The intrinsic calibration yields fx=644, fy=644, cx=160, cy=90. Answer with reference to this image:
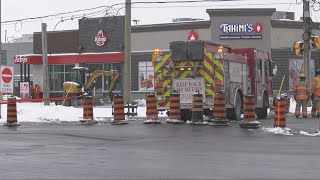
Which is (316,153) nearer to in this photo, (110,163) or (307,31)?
(110,163)

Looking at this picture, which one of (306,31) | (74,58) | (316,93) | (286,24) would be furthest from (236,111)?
(74,58)

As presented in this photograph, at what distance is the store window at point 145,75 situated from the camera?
2292 inches

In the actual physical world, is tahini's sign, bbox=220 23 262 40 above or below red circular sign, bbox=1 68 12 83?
above

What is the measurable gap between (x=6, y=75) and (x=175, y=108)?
8189 millimetres

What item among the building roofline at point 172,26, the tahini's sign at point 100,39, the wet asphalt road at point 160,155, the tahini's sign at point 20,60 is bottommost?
the wet asphalt road at point 160,155

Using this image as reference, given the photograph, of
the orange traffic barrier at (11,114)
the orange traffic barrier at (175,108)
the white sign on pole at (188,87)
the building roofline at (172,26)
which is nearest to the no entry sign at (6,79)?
the orange traffic barrier at (11,114)

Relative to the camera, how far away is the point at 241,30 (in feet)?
182

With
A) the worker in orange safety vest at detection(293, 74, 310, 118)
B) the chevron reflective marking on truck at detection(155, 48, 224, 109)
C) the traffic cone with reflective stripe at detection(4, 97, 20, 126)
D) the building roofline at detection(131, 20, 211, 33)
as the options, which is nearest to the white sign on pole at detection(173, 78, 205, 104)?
the chevron reflective marking on truck at detection(155, 48, 224, 109)

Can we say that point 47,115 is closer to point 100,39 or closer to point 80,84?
point 80,84

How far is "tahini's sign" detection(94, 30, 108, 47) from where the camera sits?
6107 cm

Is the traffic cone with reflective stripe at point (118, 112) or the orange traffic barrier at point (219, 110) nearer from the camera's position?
the orange traffic barrier at point (219, 110)

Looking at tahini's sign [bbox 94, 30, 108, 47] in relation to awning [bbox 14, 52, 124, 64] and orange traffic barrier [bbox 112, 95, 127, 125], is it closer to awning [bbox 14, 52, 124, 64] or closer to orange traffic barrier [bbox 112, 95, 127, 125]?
awning [bbox 14, 52, 124, 64]

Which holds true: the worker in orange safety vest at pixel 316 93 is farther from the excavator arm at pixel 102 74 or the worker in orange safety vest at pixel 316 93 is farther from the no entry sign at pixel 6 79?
the excavator arm at pixel 102 74

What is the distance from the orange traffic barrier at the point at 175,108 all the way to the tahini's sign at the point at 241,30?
111 ft
